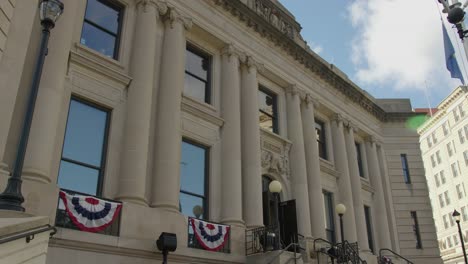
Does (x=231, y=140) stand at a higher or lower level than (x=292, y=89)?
lower

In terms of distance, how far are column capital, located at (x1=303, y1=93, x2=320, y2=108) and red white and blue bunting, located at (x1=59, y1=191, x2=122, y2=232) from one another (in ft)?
47.7

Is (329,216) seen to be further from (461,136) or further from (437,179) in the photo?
(437,179)

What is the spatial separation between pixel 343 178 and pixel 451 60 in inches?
397

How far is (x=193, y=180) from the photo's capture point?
1695 centimetres

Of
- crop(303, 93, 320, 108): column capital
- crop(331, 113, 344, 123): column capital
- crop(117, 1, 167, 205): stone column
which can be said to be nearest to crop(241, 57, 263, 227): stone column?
crop(303, 93, 320, 108): column capital

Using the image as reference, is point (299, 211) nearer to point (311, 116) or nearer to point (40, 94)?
point (311, 116)

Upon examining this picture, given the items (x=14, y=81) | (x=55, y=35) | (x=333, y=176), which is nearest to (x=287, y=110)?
(x=333, y=176)

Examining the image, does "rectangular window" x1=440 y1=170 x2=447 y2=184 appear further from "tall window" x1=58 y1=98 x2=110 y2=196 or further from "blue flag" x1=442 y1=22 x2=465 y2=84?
"tall window" x1=58 y1=98 x2=110 y2=196

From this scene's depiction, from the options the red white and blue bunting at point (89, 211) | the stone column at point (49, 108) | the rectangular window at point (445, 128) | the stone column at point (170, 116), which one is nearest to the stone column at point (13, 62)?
the stone column at point (49, 108)

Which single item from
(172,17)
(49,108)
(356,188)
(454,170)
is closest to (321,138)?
(356,188)

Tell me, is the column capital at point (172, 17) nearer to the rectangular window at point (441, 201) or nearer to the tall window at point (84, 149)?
the tall window at point (84, 149)

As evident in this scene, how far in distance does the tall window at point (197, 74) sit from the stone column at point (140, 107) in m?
2.44

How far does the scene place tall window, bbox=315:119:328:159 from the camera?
2625cm

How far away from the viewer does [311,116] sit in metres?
24.6
